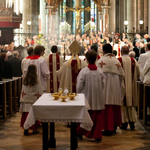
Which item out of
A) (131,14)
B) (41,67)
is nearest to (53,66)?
(41,67)

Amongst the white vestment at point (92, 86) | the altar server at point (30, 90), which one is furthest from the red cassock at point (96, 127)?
the altar server at point (30, 90)

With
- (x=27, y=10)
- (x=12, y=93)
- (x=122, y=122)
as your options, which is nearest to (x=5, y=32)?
(x=27, y=10)

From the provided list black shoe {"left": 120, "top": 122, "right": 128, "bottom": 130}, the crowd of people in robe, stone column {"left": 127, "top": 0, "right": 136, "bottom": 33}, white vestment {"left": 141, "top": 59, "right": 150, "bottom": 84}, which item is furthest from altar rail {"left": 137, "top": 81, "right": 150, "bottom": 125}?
stone column {"left": 127, "top": 0, "right": 136, "bottom": 33}

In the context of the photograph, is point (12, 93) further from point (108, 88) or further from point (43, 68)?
point (108, 88)

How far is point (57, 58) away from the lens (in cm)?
1087

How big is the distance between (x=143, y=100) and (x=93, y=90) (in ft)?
9.76

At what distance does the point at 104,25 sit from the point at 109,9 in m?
2.87

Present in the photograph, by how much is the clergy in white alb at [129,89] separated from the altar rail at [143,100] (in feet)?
2.38

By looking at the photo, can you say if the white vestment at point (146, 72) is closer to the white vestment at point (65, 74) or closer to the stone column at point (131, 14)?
the white vestment at point (65, 74)

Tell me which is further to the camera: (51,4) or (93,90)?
(51,4)

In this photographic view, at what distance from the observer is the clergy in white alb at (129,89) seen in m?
9.66

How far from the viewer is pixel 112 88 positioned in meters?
9.02

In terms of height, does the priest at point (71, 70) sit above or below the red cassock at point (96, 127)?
above

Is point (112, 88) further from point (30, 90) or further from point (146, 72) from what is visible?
point (30, 90)
